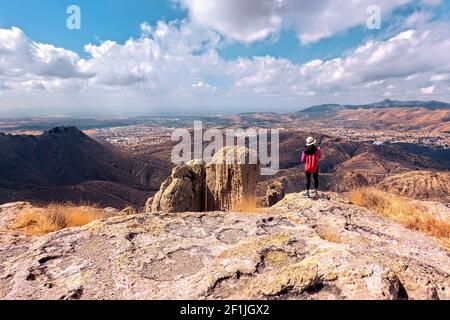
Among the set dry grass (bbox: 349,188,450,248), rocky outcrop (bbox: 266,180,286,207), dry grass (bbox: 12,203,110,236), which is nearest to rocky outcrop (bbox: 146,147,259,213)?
dry grass (bbox: 349,188,450,248)

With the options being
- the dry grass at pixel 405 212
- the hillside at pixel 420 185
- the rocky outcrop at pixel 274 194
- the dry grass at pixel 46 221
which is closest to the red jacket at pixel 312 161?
the dry grass at pixel 405 212

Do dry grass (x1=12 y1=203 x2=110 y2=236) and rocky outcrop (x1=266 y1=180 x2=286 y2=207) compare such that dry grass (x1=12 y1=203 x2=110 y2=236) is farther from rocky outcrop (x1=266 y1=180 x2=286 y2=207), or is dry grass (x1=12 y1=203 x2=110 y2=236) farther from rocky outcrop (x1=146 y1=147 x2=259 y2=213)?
rocky outcrop (x1=266 y1=180 x2=286 y2=207)

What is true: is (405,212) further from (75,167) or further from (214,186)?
(75,167)

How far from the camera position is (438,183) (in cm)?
11075

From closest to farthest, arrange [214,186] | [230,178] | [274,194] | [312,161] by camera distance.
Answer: [312,161]
[230,178]
[214,186]
[274,194]

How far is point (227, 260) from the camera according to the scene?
5.01 meters

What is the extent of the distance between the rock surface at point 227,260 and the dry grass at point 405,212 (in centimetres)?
58

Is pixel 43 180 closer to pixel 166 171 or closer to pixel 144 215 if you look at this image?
pixel 166 171

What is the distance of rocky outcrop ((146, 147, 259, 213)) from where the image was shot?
17.9 m

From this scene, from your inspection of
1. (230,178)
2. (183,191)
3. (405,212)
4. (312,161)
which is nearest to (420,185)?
(230,178)

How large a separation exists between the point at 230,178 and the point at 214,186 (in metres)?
1.26

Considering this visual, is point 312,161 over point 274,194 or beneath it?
over

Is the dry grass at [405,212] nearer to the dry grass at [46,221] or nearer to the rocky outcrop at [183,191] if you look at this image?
the dry grass at [46,221]
